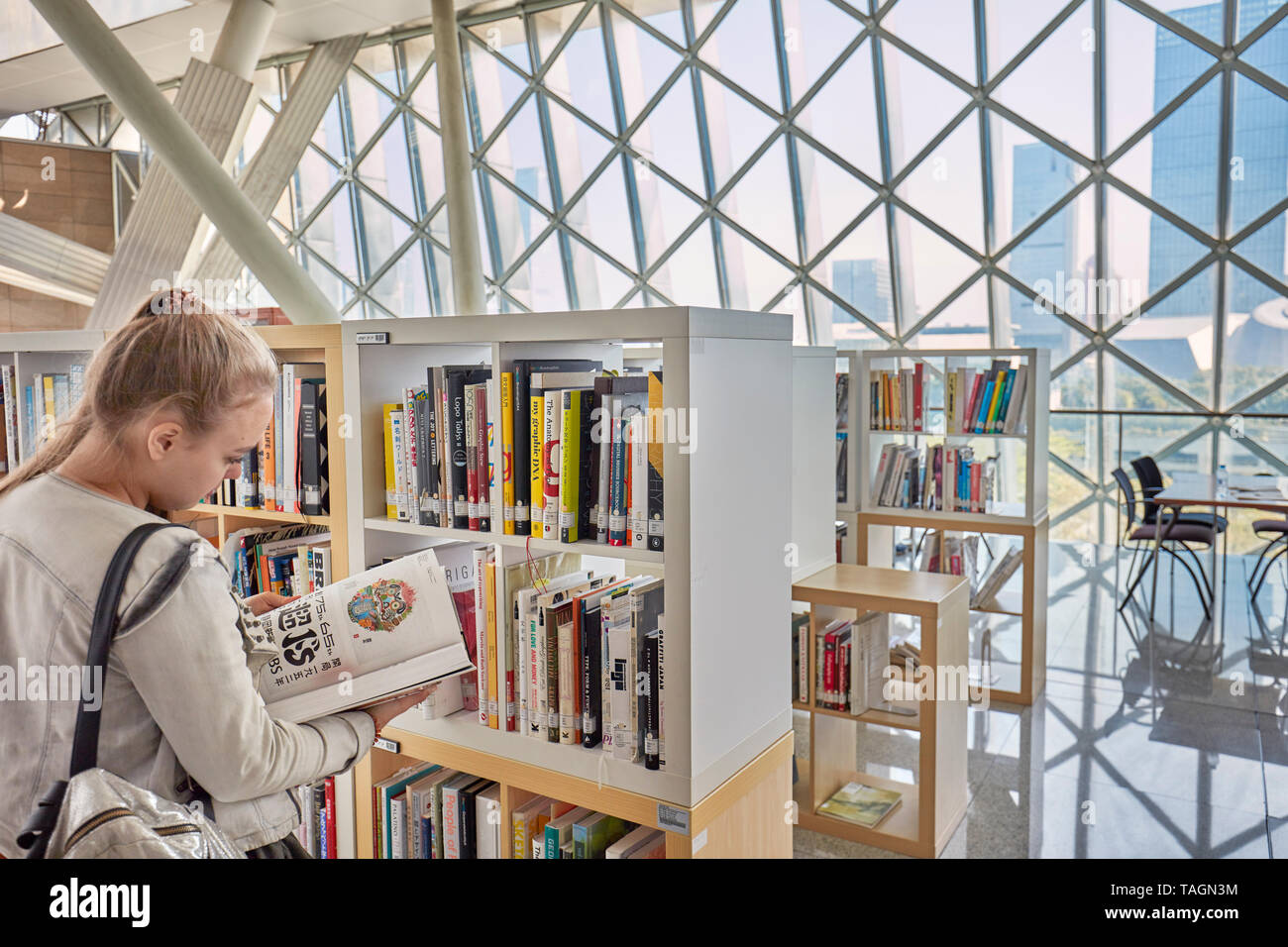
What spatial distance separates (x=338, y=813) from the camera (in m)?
2.73

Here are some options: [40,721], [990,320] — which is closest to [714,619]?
[40,721]

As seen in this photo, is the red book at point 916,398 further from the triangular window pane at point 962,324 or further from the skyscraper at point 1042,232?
the skyscraper at point 1042,232

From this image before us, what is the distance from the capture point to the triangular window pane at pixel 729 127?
980 centimetres

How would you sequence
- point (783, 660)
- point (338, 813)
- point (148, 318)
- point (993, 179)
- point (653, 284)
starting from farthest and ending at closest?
point (653, 284)
point (993, 179)
point (338, 813)
point (783, 660)
point (148, 318)

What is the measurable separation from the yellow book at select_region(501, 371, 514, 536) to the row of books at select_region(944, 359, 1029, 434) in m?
4.30

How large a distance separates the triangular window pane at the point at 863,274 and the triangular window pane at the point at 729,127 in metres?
1.44

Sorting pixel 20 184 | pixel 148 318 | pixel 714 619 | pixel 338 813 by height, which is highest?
pixel 20 184

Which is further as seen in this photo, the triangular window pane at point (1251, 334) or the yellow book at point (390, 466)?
the triangular window pane at point (1251, 334)

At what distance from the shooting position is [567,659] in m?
2.21

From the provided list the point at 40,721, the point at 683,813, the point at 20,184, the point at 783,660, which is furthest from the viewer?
the point at 20,184

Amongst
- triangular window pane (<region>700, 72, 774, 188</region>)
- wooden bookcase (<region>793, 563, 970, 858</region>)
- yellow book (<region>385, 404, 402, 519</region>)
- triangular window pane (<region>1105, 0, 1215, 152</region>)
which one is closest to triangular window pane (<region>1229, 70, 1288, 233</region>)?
triangular window pane (<region>1105, 0, 1215, 152</region>)

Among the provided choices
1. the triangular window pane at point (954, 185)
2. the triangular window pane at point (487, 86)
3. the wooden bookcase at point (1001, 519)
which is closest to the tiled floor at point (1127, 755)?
the wooden bookcase at point (1001, 519)

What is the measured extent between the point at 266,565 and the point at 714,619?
1.52 metres

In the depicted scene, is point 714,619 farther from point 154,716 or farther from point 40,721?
point 40,721
